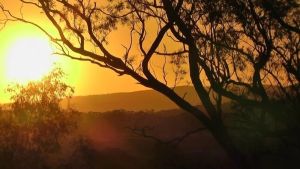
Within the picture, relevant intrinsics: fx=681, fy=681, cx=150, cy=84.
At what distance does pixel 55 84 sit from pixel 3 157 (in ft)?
14.1

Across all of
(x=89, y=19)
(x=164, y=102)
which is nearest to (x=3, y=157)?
(x=89, y=19)

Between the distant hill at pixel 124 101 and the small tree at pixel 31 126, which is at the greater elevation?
the distant hill at pixel 124 101

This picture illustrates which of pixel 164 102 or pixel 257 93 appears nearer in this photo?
pixel 257 93

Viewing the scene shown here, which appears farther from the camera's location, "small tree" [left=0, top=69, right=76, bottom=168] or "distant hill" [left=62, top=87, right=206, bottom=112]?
"distant hill" [left=62, top=87, right=206, bottom=112]

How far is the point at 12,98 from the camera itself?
32.8 m

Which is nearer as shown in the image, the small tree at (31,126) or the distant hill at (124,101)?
the small tree at (31,126)

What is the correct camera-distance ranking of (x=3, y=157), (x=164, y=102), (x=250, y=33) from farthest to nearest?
(x=164, y=102), (x=3, y=157), (x=250, y=33)

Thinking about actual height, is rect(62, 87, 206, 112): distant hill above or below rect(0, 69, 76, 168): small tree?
above

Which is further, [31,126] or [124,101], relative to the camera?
[124,101]

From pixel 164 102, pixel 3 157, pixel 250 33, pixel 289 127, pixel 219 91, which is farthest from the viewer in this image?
pixel 164 102

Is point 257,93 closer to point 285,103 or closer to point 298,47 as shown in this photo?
point 285,103

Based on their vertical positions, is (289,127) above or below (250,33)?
below

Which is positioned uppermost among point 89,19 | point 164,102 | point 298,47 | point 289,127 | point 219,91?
point 164,102

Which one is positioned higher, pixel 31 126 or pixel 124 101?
pixel 124 101
